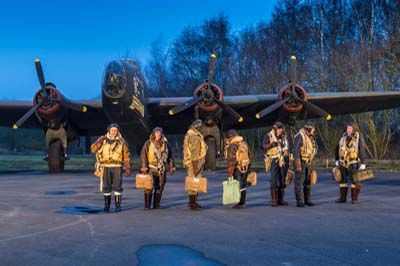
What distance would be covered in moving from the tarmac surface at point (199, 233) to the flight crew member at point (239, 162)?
1.41ft

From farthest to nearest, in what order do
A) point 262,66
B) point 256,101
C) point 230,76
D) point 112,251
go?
point 230,76 < point 262,66 < point 256,101 < point 112,251

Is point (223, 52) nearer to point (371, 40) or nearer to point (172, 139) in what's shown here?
point (172, 139)

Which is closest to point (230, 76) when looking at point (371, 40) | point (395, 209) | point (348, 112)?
point (371, 40)

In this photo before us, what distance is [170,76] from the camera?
5531 centimetres

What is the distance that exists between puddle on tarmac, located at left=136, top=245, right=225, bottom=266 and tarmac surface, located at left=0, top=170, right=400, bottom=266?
1cm

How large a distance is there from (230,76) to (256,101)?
21263mm

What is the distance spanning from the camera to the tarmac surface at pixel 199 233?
5582 mm

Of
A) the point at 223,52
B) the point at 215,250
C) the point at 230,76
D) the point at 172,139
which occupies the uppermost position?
the point at 223,52

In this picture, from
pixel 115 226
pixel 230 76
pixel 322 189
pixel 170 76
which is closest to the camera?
pixel 115 226

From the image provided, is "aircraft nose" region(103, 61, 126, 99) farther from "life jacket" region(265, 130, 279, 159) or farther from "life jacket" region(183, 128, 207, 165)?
"life jacket" region(265, 130, 279, 159)

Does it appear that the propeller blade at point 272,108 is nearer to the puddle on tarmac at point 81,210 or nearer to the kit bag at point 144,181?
the kit bag at point 144,181

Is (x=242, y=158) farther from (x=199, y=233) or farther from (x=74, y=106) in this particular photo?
(x=74, y=106)

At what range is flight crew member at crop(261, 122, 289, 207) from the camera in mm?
10258

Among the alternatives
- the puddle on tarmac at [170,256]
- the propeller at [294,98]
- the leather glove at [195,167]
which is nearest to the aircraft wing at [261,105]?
the propeller at [294,98]
